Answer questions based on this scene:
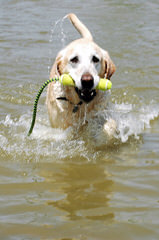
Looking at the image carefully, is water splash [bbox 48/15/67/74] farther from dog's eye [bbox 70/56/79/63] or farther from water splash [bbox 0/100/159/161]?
dog's eye [bbox 70/56/79/63]

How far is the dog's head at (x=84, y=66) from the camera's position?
12.9 ft

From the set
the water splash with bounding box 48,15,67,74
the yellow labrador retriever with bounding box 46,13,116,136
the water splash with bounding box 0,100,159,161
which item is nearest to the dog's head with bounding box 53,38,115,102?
the yellow labrador retriever with bounding box 46,13,116,136

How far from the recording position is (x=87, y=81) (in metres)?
3.85

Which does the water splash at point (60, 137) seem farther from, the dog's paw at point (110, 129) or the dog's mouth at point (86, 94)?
the dog's mouth at point (86, 94)

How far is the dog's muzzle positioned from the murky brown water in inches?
23.2

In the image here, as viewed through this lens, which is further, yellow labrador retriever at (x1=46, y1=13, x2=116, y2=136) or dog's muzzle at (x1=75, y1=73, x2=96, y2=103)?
yellow labrador retriever at (x1=46, y1=13, x2=116, y2=136)

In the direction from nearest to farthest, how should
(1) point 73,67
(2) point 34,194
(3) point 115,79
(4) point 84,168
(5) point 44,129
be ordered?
(2) point 34,194, (4) point 84,168, (1) point 73,67, (5) point 44,129, (3) point 115,79

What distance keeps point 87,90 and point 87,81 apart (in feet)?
0.53

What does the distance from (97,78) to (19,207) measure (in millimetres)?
1578

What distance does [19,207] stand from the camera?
304 centimetres

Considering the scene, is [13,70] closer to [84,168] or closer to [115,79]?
[115,79]

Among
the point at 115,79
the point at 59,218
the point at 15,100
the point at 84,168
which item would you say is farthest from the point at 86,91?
the point at 115,79

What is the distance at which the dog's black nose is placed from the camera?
384cm

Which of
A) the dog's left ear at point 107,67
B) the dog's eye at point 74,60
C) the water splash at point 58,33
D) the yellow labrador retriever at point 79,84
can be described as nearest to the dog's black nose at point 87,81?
the yellow labrador retriever at point 79,84
